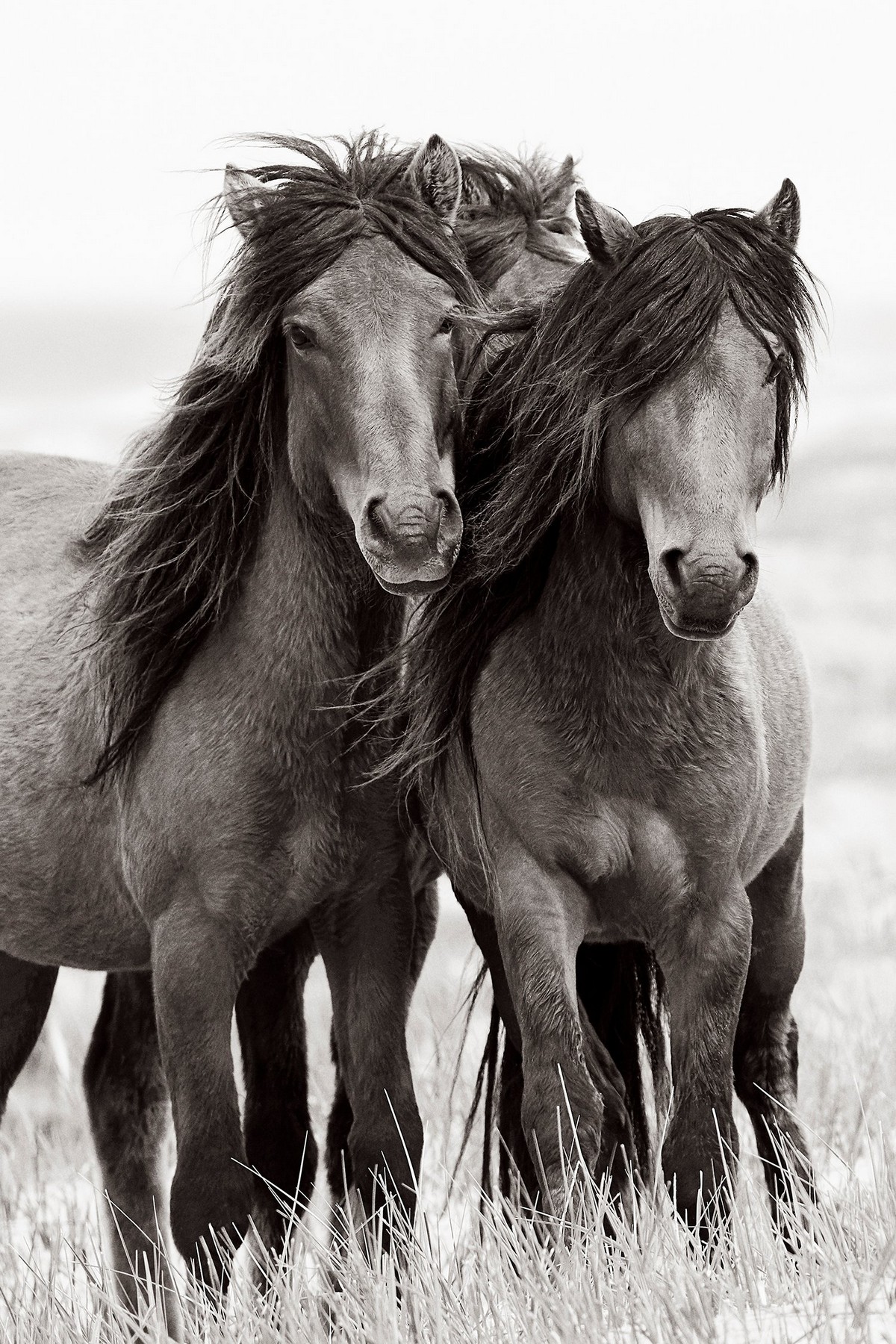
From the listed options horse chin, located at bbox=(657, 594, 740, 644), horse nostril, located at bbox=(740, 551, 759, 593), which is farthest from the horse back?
horse nostril, located at bbox=(740, 551, 759, 593)

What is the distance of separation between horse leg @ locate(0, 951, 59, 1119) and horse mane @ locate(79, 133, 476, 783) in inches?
53.7

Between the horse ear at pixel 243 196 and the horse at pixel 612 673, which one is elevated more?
the horse ear at pixel 243 196

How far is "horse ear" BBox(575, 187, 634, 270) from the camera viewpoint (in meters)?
3.55

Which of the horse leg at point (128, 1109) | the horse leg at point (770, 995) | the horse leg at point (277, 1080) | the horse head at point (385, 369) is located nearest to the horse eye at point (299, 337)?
the horse head at point (385, 369)

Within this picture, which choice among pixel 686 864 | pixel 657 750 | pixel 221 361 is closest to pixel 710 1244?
pixel 686 864

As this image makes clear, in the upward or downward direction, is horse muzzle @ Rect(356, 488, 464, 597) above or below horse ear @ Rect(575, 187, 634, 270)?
below

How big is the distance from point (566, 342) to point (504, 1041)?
193cm

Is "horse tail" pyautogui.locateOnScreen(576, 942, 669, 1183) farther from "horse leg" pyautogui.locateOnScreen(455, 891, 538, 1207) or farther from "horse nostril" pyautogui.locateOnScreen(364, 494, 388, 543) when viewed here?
"horse nostril" pyautogui.locateOnScreen(364, 494, 388, 543)

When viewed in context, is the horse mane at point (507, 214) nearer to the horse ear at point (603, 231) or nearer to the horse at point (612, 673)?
the horse at point (612, 673)

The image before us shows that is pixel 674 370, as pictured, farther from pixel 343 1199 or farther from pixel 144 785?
pixel 343 1199

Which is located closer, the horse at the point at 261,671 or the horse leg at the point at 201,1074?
the horse at the point at 261,671

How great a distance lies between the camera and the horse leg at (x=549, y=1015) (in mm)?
3596

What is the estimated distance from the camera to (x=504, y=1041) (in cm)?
458

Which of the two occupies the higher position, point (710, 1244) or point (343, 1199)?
point (710, 1244)
